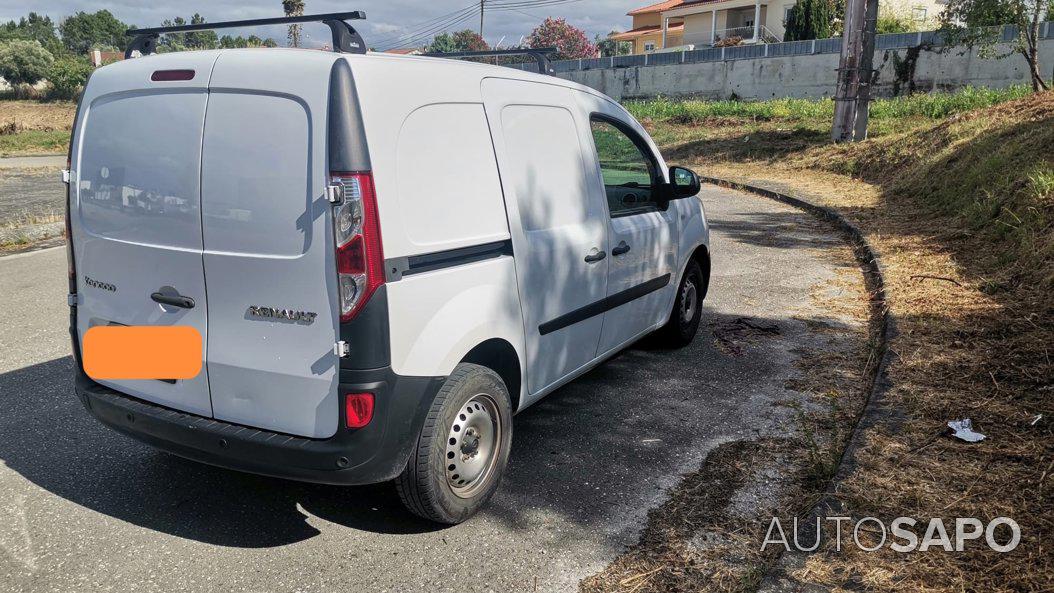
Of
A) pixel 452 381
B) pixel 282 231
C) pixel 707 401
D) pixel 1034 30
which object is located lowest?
pixel 707 401

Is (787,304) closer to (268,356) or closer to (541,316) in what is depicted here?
(541,316)

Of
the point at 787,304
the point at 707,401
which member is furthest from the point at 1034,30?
the point at 707,401

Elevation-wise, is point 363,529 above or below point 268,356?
below

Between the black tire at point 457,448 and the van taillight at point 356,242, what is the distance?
1.82 ft

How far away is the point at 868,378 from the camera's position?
4867 mm

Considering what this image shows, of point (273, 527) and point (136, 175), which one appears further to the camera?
point (273, 527)

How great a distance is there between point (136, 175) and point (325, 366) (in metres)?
1.15

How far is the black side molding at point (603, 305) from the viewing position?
144 inches

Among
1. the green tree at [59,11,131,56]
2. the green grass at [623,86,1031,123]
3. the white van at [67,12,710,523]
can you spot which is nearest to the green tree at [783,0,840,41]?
the green grass at [623,86,1031,123]

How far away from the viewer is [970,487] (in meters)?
3.22

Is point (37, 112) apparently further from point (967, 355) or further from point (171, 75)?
point (967, 355)

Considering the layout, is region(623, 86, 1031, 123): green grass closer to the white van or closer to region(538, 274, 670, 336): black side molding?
region(538, 274, 670, 336): black side molding

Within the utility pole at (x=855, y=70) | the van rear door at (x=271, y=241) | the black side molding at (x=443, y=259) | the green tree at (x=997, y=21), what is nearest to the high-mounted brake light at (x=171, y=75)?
the van rear door at (x=271, y=241)

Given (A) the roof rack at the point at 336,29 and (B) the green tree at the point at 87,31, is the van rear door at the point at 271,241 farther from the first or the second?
(B) the green tree at the point at 87,31
